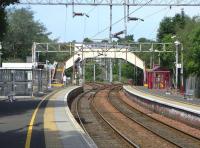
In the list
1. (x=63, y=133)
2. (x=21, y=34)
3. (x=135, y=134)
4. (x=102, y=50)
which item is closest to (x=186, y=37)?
(x=102, y=50)

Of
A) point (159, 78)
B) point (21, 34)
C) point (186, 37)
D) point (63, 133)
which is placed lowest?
point (63, 133)

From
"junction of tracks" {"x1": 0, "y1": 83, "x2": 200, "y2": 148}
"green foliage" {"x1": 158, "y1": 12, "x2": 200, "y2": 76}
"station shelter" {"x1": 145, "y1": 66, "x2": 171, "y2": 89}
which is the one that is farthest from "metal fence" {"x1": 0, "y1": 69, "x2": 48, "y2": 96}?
"station shelter" {"x1": 145, "y1": 66, "x2": 171, "y2": 89}

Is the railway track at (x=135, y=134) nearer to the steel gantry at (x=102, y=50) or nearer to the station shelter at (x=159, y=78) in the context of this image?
the station shelter at (x=159, y=78)

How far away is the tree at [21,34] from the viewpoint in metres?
99.7

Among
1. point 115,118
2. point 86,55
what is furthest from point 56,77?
point 115,118

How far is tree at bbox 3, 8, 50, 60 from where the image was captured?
9969cm

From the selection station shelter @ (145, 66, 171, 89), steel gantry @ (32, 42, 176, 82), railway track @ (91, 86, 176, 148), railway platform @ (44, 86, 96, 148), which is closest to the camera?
railway platform @ (44, 86, 96, 148)

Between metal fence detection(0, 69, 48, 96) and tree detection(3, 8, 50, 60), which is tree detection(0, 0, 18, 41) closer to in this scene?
metal fence detection(0, 69, 48, 96)

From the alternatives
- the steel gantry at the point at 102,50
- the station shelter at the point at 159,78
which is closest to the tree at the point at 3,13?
the station shelter at the point at 159,78

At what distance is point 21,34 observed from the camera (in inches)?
4117

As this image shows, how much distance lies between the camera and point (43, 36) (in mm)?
123188

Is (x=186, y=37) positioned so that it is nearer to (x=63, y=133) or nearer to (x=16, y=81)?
(x=16, y=81)

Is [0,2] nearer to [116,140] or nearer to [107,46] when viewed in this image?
[116,140]

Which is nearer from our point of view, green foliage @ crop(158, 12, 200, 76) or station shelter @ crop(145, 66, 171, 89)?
green foliage @ crop(158, 12, 200, 76)
